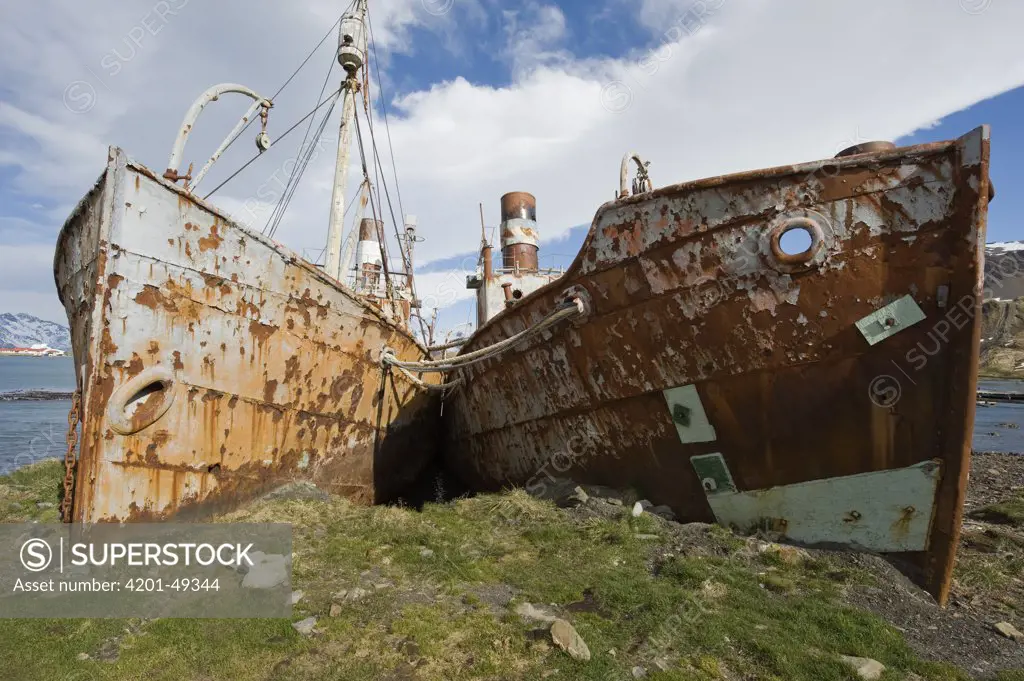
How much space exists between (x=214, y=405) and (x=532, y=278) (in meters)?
14.0

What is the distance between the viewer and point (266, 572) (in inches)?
141

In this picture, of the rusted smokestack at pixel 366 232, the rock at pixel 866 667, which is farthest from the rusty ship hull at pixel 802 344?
the rusted smokestack at pixel 366 232

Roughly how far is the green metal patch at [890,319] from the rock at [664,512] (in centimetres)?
221

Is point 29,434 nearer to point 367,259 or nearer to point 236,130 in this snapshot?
point 367,259

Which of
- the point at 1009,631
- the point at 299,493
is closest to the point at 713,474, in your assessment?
the point at 1009,631

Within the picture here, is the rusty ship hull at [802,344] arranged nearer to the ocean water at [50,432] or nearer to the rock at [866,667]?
the rock at [866,667]

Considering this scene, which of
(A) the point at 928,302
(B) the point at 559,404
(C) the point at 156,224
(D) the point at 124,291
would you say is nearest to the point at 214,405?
(D) the point at 124,291

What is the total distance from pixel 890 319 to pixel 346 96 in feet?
32.5

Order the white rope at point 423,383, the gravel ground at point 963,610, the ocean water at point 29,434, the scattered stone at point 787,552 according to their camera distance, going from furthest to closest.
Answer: the ocean water at point 29,434 → the white rope at point 423,383 → the scattered stone at point 787,552 → the gravel ground at point 963,610

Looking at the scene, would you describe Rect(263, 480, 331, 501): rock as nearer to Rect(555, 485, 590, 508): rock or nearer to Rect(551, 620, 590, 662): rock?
Rect(555, 485, 590, 508): rock

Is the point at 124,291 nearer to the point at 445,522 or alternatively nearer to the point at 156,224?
the point at 156,224

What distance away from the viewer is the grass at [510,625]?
255 centimetres

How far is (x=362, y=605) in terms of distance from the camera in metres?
3.20

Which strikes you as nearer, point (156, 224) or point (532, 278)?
point (156, 224)
